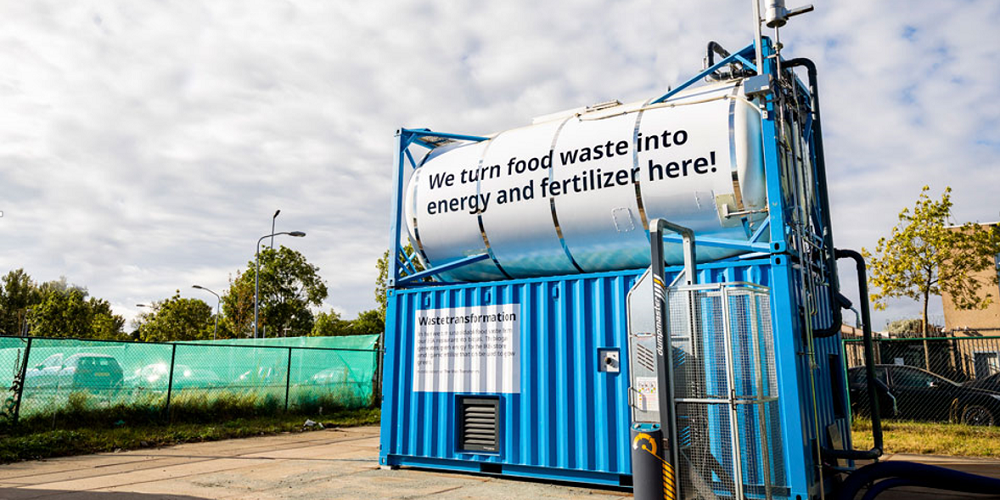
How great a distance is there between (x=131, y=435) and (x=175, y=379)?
3.37m

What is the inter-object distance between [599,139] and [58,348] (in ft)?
41.2

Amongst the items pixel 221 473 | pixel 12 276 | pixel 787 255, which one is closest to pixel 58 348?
pixel 221 473

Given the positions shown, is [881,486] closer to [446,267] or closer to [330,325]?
[446,267]

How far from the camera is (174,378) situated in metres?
15.5

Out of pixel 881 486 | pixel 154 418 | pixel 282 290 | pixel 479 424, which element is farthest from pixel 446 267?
pixel 282 290

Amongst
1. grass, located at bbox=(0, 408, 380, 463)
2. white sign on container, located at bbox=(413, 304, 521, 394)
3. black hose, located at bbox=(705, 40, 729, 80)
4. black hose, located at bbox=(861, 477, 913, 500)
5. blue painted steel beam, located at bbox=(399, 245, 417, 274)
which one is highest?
black hose, located at bbox=(705, 40, 729, 80)

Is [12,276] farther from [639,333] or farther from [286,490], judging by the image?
[639,333]

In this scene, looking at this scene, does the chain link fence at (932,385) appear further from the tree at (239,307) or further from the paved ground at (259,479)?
the tree at (239,307)

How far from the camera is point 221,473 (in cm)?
884

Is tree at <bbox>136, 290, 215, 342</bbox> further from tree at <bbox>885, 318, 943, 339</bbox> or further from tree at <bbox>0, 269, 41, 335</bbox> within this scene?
tree at <bbox>885, 318, 943, 339</bbox>

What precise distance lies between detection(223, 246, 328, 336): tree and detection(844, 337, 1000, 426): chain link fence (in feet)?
89.6

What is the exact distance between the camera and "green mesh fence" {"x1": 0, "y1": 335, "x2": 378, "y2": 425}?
1222cm

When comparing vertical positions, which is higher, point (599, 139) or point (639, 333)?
point (599, 139)

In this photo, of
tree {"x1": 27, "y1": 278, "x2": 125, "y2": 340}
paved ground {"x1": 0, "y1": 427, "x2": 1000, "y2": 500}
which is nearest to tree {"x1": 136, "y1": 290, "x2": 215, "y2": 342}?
tree {"x1": 27, "y1": 278, "x2": 125, "y2": 340}
